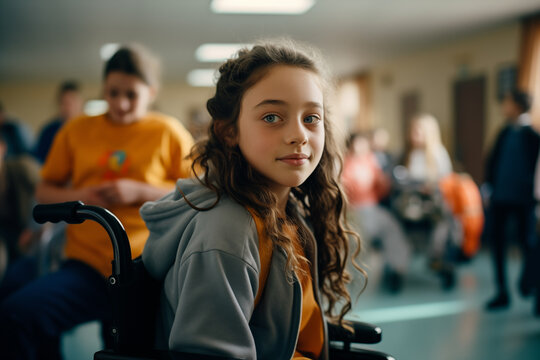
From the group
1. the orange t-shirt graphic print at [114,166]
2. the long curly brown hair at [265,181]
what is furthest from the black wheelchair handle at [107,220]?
the orange t-shirt graphic print at [114,166]

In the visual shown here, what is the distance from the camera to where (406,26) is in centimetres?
680

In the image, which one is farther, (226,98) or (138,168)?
(138,168)

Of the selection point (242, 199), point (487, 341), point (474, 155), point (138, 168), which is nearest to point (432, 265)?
point (487, 341)

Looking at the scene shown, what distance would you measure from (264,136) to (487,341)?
2430 mm

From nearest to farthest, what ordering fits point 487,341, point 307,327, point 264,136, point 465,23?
point 264,136 → point 307,327 → point 487,341 → point 465,23

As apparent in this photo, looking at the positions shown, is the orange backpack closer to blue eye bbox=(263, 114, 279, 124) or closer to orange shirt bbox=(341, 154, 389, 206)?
orange shirt bbox=(341, 154, 389, 206)

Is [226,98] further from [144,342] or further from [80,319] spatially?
[80,319]

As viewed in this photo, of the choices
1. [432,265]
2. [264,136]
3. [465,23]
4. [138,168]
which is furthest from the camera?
[465,23]

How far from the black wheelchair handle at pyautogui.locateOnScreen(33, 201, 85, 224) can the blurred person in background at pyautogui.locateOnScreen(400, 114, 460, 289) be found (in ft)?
11.0

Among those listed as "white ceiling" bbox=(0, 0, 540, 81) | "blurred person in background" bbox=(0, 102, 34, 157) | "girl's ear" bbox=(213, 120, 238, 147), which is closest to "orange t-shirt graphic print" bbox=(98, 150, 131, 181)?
"girl's ear" bbox=(213, 120, 238, 147)

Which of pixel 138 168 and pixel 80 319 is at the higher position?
pixel 138 168

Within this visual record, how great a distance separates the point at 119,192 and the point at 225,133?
519 mm

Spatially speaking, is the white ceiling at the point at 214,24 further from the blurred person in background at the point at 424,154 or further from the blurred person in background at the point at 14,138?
the blurred person in background at the point at 14,138

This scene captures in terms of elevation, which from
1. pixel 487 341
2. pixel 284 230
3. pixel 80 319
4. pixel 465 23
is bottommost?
pixel 487 341
